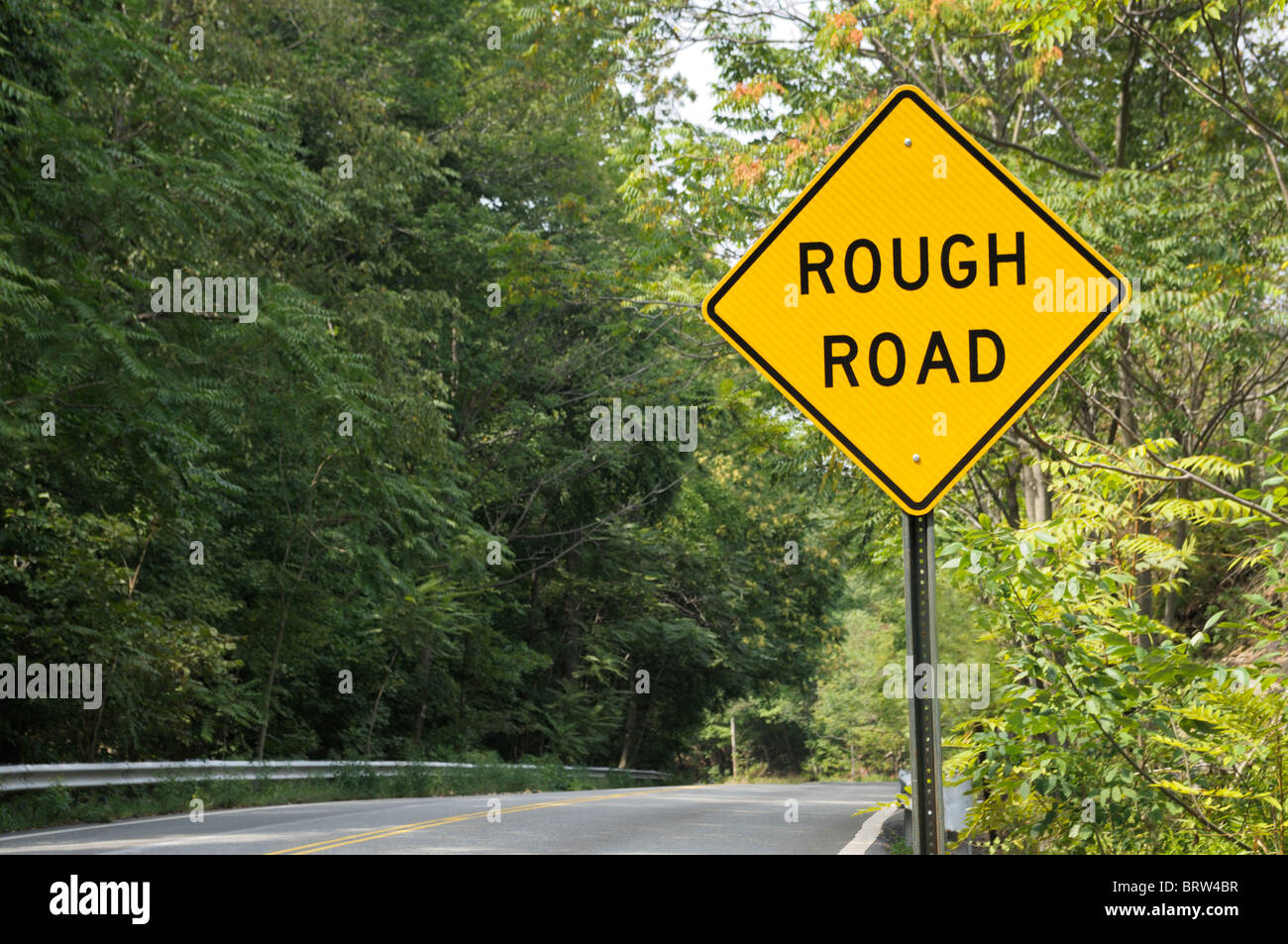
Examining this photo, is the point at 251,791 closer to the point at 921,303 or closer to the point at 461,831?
the point at 461,831

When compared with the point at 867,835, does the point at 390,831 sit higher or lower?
higher

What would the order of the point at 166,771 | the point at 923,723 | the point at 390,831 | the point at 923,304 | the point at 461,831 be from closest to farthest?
the point at 923,723 < the point at 923,304 < the point at 390,831 < the point at 461,831 < the point at 166,771

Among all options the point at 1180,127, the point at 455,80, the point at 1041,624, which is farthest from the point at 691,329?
the point at 455,80

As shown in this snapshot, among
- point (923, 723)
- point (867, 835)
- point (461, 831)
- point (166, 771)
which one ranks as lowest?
point (867, 835)

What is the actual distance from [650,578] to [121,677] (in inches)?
732

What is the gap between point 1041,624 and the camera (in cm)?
568

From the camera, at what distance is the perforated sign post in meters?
3.75

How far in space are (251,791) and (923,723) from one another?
1256cm

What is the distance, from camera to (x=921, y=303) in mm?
3750

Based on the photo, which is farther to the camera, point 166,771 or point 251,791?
point 251,791

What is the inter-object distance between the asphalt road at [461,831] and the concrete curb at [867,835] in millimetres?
144

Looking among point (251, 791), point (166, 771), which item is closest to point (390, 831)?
point (166, 771)

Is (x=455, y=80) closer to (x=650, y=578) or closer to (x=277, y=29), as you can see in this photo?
(x=277, y=29)

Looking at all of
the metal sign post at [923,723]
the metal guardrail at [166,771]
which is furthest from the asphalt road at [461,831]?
the metal sign post at [923,723]
